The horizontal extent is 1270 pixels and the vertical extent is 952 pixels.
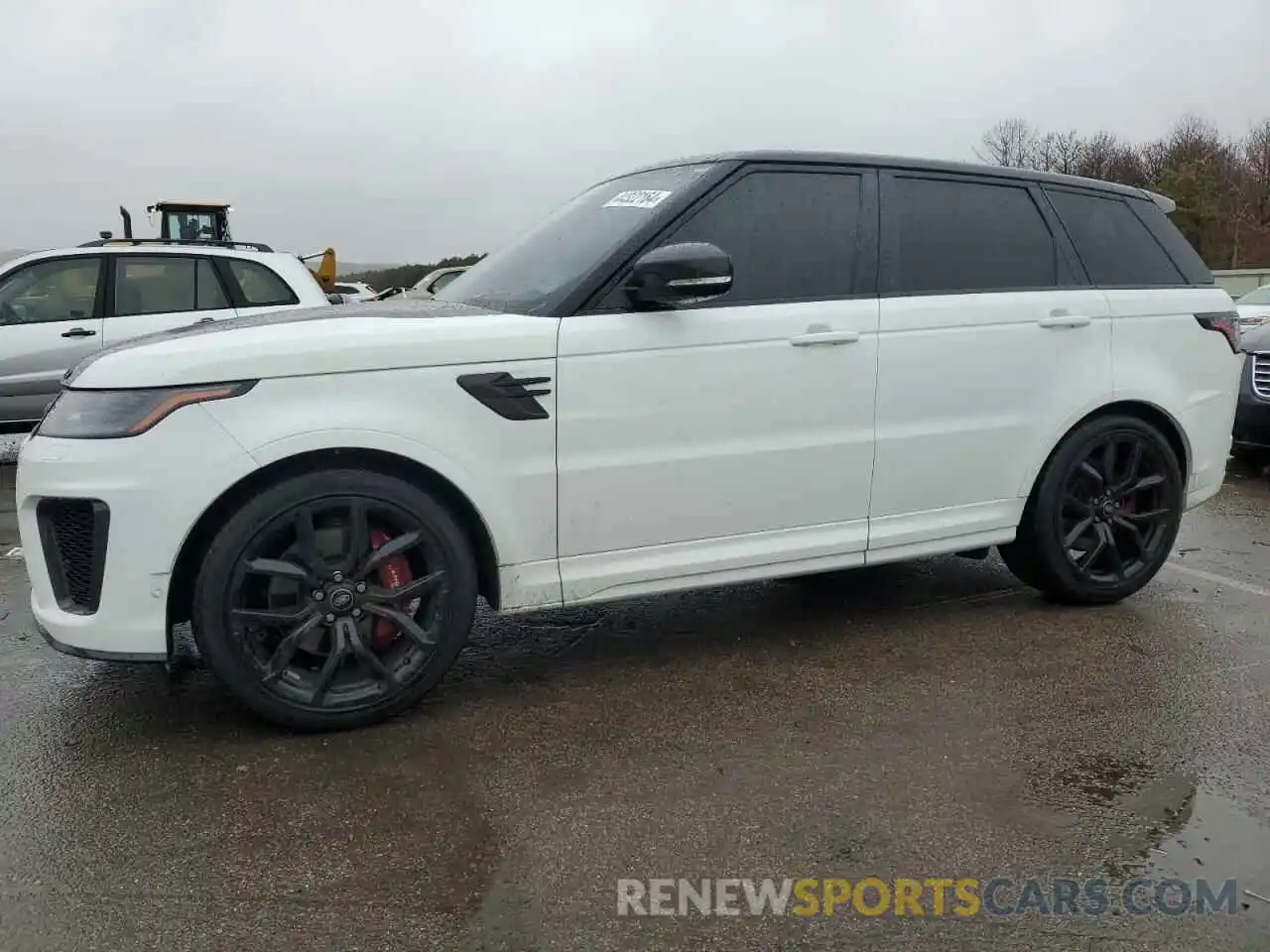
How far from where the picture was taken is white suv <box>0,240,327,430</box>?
7.84 metres

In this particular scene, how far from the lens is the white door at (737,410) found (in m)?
3.43

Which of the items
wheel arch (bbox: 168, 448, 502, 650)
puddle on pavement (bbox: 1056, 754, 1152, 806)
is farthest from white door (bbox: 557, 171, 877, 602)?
puddle on pavement (bbox: 1056, 754, 1152, 806)

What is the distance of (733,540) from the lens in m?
3.69

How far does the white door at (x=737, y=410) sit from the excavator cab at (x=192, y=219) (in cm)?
1758

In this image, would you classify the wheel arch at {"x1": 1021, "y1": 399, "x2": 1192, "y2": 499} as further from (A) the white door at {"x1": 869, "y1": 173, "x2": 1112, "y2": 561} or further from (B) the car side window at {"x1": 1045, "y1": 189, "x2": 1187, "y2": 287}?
(B) the car side window at {"x1": 1045, "y1": 189, "x2": 1187, "y2": 287}

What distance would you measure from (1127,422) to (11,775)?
4.13 meters

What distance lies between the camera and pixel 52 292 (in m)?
7.89

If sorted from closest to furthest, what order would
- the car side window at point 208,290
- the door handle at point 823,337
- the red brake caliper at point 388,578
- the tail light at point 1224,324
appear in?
the red brake caliper at point 388,578 < the door handle at point 823,337 < the tail light at point 1224,324 < the car side window at point 208,290

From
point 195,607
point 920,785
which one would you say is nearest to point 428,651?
point 195,607

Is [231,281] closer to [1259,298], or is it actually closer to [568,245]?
[568,245]

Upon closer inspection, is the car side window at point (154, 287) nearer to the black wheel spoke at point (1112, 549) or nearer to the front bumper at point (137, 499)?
the front bumper at point (137, 499)

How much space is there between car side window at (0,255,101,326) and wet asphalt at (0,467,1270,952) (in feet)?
14.1

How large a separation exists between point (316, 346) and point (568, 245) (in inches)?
42.9

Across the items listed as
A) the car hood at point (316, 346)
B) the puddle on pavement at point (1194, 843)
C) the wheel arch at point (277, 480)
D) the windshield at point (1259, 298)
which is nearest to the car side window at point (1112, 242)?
the puddle on pavement at point (1194, 843)
